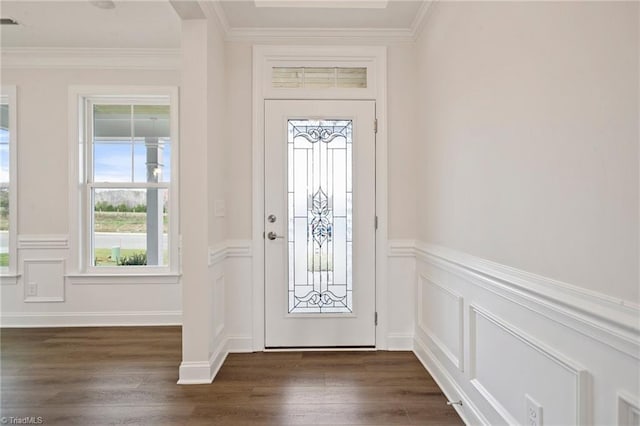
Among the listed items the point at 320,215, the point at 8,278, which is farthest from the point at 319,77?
the point at 8,278

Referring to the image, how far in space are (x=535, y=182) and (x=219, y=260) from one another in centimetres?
210

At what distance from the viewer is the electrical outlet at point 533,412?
1.37m

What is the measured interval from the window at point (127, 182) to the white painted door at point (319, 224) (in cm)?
131

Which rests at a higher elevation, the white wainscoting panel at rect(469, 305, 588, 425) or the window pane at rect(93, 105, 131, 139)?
the window pane at rect(93, 105, 131, 139)

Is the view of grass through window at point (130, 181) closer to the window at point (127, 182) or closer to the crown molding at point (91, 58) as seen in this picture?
the window at point (127, 182)

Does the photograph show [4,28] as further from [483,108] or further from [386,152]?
[483,108]

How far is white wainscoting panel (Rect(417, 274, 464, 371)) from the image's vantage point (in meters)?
2.12

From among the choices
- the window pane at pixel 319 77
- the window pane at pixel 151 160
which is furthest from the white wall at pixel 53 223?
the window pane at pixel 319 77

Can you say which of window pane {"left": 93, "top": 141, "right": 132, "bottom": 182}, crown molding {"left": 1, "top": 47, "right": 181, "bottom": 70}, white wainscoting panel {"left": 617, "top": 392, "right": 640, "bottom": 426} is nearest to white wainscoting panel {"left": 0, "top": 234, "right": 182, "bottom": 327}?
window pane {"left": 93, "top": 141, "right": 132, "bottom": 182}

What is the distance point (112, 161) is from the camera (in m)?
3.56

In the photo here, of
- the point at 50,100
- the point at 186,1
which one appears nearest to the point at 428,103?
the point at 186,1

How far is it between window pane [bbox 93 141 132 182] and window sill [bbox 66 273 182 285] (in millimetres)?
945

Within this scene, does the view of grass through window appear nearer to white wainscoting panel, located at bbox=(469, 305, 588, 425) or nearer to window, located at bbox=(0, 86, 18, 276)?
window, located at bbox=(0, 86, 18, 276)

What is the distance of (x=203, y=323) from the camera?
7.90 feet
